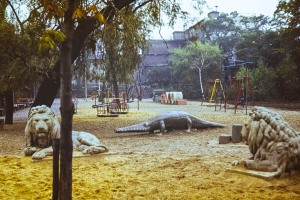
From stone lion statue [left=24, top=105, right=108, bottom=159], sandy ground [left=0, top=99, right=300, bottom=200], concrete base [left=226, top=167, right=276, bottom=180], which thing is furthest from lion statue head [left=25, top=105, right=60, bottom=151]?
concrete base [left=226, top=167, right=276, bottom=180]

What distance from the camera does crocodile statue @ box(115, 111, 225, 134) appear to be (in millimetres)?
10156

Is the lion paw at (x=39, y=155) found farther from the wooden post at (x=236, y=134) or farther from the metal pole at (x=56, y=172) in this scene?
the wooden post at (x=236, y=134)

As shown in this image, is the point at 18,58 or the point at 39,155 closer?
the point at 39,155

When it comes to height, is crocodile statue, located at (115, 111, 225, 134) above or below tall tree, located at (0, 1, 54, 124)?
below

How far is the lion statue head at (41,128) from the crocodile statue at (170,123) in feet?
13.8

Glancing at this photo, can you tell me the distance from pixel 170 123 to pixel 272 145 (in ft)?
20.6

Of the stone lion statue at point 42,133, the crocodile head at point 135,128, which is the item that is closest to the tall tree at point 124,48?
the crocodile head at point 135,128

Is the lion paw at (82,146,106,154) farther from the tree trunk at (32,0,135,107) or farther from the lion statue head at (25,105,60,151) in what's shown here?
the tree trunk at (32,0,135,107)

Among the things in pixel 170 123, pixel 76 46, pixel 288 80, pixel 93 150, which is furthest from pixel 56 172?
pixel 288 80

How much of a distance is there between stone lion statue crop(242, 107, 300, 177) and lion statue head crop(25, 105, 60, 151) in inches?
126

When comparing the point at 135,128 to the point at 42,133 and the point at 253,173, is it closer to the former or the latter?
the point at 42,133

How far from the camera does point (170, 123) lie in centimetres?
1064

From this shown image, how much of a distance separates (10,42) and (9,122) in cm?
414

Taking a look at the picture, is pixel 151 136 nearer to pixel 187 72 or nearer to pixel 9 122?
pixel 9 122
